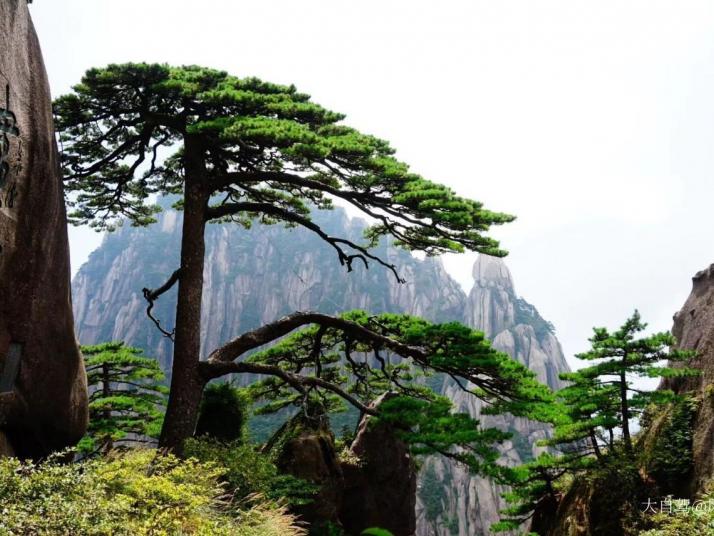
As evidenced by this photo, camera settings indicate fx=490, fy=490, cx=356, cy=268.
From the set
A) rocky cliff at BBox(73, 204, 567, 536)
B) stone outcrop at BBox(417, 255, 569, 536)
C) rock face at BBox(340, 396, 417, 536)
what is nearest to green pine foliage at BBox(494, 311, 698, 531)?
rock face at BBox(340, 396, 417, 536)

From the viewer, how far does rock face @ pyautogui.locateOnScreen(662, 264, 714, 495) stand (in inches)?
301

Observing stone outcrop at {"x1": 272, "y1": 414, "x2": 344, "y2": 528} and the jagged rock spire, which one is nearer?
stone outcrop at {"x1": 272, "y1": 414, "x2": 344, "y2": 528}

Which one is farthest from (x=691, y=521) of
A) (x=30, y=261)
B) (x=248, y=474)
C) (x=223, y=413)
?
(x=223, y=413)

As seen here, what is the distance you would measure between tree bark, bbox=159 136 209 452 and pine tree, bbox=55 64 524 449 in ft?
0.06

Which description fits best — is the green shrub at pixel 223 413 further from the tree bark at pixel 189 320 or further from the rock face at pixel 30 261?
the rock face at pixel 30 261

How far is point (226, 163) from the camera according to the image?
10367 millimetres

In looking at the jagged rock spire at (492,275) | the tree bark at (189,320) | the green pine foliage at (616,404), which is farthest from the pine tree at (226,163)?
the jagged rock spire at (492,275)

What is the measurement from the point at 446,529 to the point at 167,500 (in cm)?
5096

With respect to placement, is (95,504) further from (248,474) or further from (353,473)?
(353,473)

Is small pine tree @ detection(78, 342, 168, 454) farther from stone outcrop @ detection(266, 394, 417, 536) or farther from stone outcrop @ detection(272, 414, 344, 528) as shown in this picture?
stone outcrop @ detection(266, 394, 417, 536)

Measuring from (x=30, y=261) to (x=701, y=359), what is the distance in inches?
426

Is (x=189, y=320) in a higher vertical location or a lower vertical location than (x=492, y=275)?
lower

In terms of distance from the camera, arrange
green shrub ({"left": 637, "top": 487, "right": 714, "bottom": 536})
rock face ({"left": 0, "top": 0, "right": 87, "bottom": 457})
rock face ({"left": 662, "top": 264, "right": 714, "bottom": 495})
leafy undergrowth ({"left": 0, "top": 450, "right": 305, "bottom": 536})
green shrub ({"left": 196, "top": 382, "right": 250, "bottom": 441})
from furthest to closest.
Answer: green shrub ({"left": 196, "top": 382, "right": 250, "bottom": 441}), rock face ({"left": 662, "top": 264, "right": 714, "bottom": 495}), green shrub ({"left": 637, "top": 487, "right": 714, "bottom": 536}), rock face ({"left": 0, "top": 0, "right": 87, "bottom": 457}), leafy undergrowth ({"left": 0, "top": 450, "right": 305, "bottom": 536})

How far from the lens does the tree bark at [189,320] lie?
27.7 feet
